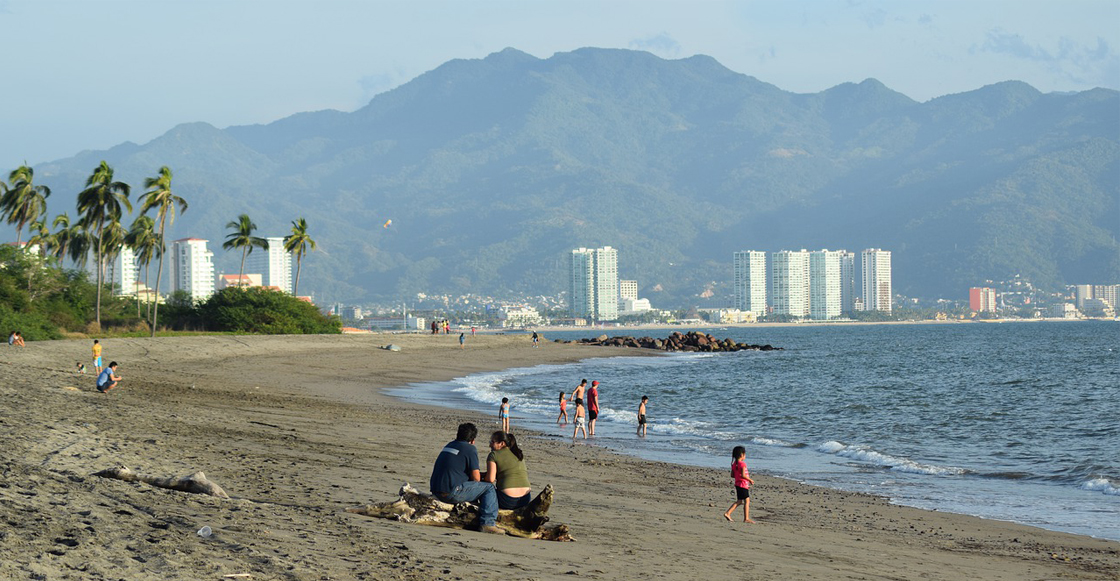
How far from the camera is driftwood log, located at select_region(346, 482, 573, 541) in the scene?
1094 cm

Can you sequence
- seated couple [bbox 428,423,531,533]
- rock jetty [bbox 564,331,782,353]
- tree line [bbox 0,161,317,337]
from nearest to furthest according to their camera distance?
seated couple [bbox 428,423,531,533] → tree line [bbox 0,161,317,337] → rock jetty [bbox 564,331,782,353]

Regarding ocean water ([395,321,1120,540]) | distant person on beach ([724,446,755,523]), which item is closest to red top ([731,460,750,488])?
distant person on beach ([724,446,755,523])

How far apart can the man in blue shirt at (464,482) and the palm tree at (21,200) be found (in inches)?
2388

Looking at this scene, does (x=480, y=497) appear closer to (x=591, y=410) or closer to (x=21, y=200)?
(x=591, y=410)

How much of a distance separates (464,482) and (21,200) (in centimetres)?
6271

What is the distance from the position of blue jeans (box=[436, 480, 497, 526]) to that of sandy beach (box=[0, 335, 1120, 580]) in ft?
1.27

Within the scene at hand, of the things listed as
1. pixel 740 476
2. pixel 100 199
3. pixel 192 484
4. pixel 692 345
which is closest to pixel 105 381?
pixel 192 484

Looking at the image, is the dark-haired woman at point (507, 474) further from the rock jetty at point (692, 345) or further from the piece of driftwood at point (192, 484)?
the rock jetty at point (692, 345)

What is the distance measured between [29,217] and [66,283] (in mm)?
Result: 6812

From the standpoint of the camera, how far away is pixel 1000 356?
3110 inches

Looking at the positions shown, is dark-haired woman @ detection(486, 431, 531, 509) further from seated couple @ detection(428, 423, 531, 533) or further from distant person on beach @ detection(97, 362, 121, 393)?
distant person on beach @ detection(97, 362, 121, 393)

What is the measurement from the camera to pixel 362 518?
10.8 meters

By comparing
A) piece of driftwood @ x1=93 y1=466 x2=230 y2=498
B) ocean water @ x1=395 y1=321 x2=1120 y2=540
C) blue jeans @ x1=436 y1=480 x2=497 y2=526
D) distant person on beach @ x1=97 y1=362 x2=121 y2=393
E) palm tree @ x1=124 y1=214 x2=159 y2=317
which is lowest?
ocean water @ x1=395 y1=321 x2=1120 y2=540

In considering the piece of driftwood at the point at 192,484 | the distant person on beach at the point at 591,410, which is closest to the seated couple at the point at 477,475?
the piece of driftwood at the point at 192,484
